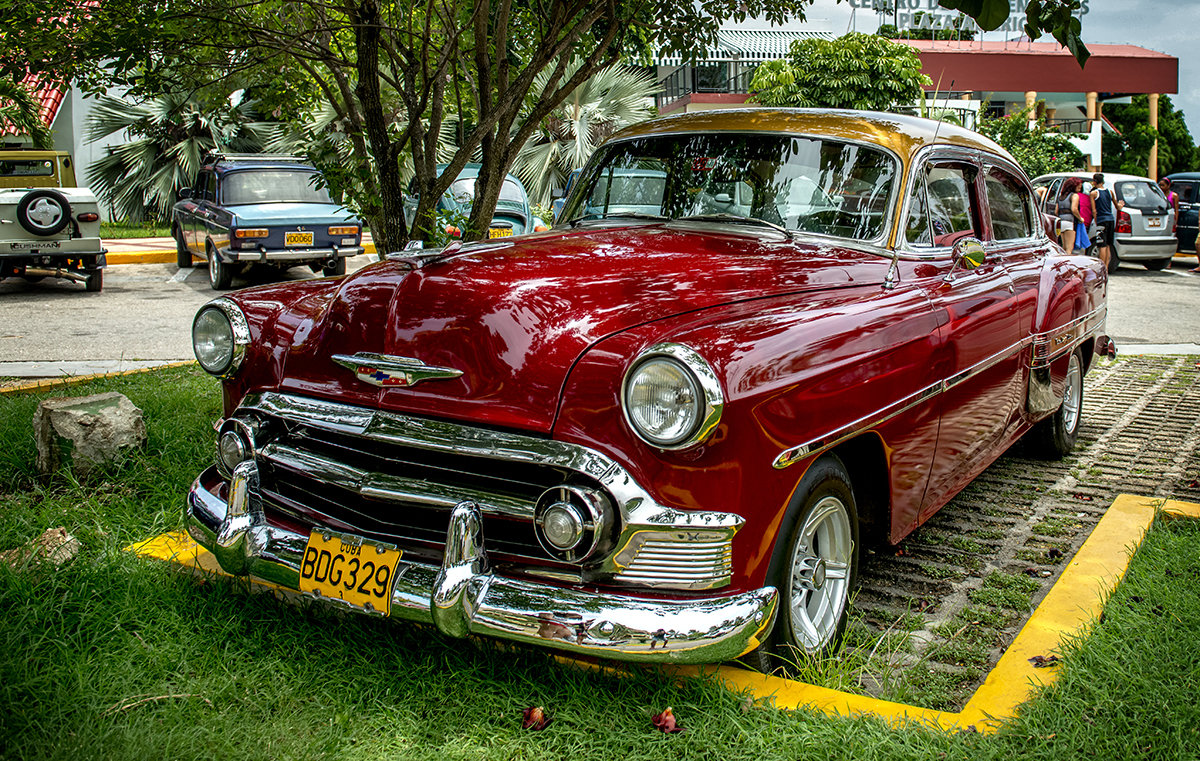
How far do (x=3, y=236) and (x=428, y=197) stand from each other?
8036 millimetres

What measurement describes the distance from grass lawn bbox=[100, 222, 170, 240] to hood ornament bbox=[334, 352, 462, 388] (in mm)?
17014

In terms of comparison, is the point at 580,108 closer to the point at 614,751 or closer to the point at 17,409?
the point at 17,409

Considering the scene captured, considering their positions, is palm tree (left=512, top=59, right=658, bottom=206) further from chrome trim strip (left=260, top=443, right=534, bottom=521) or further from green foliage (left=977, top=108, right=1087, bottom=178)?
chrome trim strip (left=260, top=443, right=534, bottom=521)

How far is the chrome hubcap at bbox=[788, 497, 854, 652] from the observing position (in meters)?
2.77

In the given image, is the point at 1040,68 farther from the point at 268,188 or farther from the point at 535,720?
the point at 535,720

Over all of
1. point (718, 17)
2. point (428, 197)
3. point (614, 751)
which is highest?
point (718, 17)

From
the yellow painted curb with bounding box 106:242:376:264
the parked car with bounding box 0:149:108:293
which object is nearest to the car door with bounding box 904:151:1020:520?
the parked car with bounding box 0:149:108:293

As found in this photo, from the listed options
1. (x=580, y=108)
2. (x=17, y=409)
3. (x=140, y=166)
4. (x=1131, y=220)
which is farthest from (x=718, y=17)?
(x=140, y=166)

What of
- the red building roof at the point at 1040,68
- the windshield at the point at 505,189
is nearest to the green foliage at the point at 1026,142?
the red building roof at the point at 1040,68

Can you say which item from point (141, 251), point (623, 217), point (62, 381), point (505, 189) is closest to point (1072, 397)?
point (623, 217)

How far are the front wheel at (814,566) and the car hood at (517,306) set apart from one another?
23.0 inches

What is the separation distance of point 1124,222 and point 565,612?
15.4m

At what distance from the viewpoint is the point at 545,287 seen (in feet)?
9.24

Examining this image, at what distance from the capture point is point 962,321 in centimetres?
354
